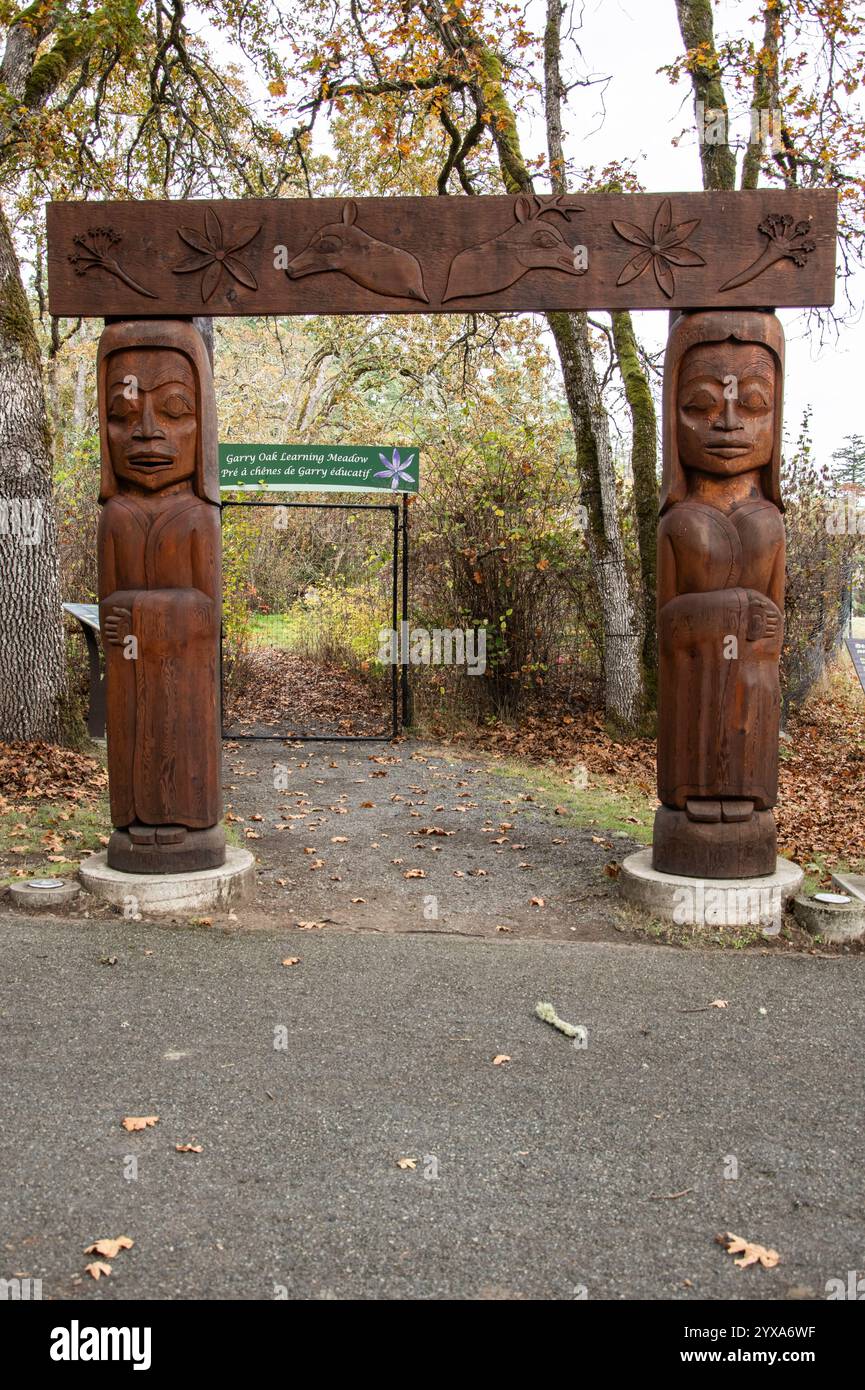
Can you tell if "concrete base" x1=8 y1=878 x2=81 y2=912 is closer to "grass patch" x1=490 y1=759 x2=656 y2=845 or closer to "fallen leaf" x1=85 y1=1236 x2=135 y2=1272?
"fallen leaf" x1=85 y1=1236 x2=135 y2=1272

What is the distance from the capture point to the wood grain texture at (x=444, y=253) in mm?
5184

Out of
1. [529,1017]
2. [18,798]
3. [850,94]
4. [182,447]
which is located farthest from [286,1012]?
[850,94]

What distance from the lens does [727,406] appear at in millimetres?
5145

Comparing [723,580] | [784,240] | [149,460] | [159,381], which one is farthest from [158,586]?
[784,240]

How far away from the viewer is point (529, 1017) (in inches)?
169

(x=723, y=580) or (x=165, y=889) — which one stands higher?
(x=723, y=580)

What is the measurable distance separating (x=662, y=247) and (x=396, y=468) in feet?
18.1

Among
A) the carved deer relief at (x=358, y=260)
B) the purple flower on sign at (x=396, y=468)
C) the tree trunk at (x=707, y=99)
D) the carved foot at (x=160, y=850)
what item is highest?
the tree trunk at (x=707, y=99)

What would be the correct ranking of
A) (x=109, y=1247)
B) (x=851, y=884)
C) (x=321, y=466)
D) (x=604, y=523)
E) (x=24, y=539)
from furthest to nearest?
1. (x=604, y=523)
2. (x=321, y=466)
3. (x=24, y=539)
4. (x=851, y=884)
5. (x=109, y=1247)

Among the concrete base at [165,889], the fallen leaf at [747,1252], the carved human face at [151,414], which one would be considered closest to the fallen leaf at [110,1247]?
the fallen leaf at [747,1252]

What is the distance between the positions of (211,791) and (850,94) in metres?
8.86

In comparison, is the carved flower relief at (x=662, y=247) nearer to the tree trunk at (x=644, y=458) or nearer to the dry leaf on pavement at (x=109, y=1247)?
the dry leaf on pavement at (x=109, y=1247)

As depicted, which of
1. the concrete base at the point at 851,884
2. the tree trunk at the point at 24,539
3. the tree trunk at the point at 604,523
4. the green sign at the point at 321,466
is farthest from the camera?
the tree trunk at the point at 604,523

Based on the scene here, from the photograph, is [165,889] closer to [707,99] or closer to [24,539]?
[24,539]
